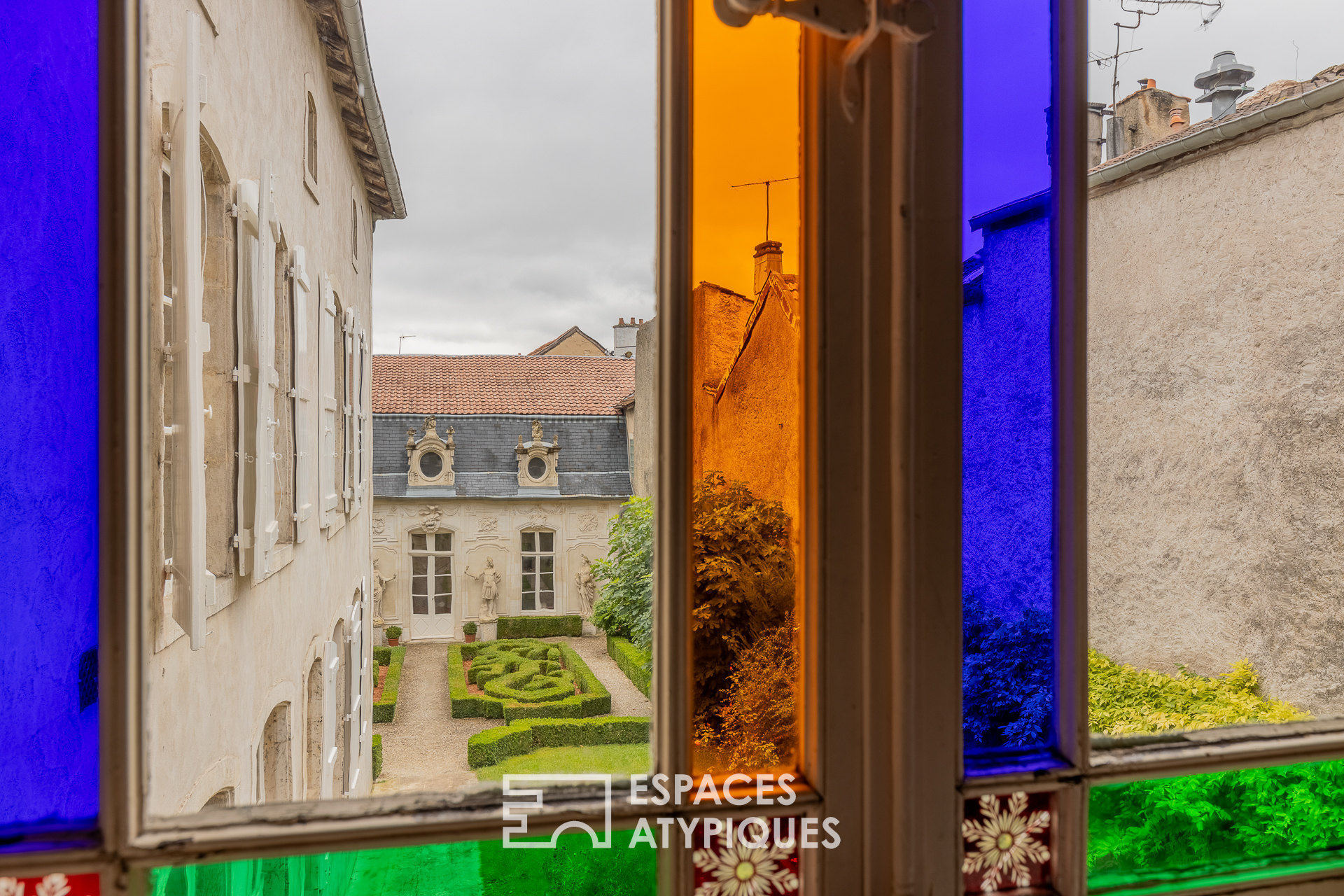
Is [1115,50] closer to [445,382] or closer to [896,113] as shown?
[896,113]

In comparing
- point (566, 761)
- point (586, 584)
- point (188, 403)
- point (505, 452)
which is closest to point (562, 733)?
point (566, 761)

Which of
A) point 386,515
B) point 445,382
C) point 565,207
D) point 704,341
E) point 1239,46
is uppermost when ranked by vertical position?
point 565,207

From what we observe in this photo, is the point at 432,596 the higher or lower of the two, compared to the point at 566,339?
lower

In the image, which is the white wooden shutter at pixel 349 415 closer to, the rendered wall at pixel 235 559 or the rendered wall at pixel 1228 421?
the rendered wall at pixel 235 559

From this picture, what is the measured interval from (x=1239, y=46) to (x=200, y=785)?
8156 millimetres

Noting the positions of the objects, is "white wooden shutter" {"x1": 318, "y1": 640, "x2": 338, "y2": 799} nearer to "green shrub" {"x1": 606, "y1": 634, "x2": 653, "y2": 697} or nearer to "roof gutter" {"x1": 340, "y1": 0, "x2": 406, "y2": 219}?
"roof gutter" {"x1": 340, "y1": 0, "x2": 406, "y2": 219}

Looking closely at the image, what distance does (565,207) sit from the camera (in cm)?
2294

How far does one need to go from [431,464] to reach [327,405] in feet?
48.6

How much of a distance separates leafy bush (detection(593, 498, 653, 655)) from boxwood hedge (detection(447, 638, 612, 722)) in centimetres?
111

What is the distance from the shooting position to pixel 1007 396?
1.27 m

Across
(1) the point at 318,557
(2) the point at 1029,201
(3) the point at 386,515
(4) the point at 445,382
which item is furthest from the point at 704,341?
(4) the point at 445,382

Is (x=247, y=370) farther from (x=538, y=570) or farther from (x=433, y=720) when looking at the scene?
(x=538, y=570)

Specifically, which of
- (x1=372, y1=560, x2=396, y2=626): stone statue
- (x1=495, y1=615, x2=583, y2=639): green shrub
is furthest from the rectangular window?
(x1=372, y1=560, x2=396, y2=626): stone statue

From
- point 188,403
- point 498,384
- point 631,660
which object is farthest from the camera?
point 498,384
